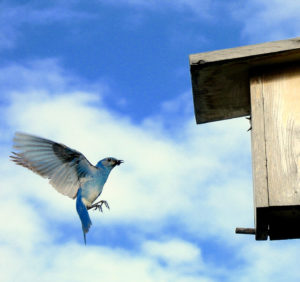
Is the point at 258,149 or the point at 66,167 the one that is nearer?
the point at 66,167

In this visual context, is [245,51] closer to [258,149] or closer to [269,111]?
[269,111]

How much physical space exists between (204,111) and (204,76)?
0.54 metres

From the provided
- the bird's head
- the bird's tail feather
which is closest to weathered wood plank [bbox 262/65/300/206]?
the bird's head

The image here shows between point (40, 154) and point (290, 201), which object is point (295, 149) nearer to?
point (290, 201)

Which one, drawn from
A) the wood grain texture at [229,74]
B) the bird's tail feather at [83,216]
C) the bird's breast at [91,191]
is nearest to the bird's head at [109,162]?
the bird's breast at [91,191]

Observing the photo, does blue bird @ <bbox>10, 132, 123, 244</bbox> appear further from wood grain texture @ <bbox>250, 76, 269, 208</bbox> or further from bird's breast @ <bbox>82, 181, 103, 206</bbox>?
wood grain texture @ <bbox>250, 76, 269, 208</bbox>

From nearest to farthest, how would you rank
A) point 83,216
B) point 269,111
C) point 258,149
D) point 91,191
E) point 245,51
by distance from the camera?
1. point 83,216
2. point 91,191
3. point 258,149
4. point 269,111
5. point 245,51

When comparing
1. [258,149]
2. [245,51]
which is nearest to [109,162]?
[258,149]

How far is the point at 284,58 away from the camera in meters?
3.83

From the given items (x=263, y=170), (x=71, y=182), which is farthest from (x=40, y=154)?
(x=263, y=170)

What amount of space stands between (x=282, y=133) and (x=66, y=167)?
4.21 ft

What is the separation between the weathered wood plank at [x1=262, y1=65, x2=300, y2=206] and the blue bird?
90cm

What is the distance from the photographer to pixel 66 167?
335 centimetres

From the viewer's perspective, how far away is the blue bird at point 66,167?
10.5 feet
